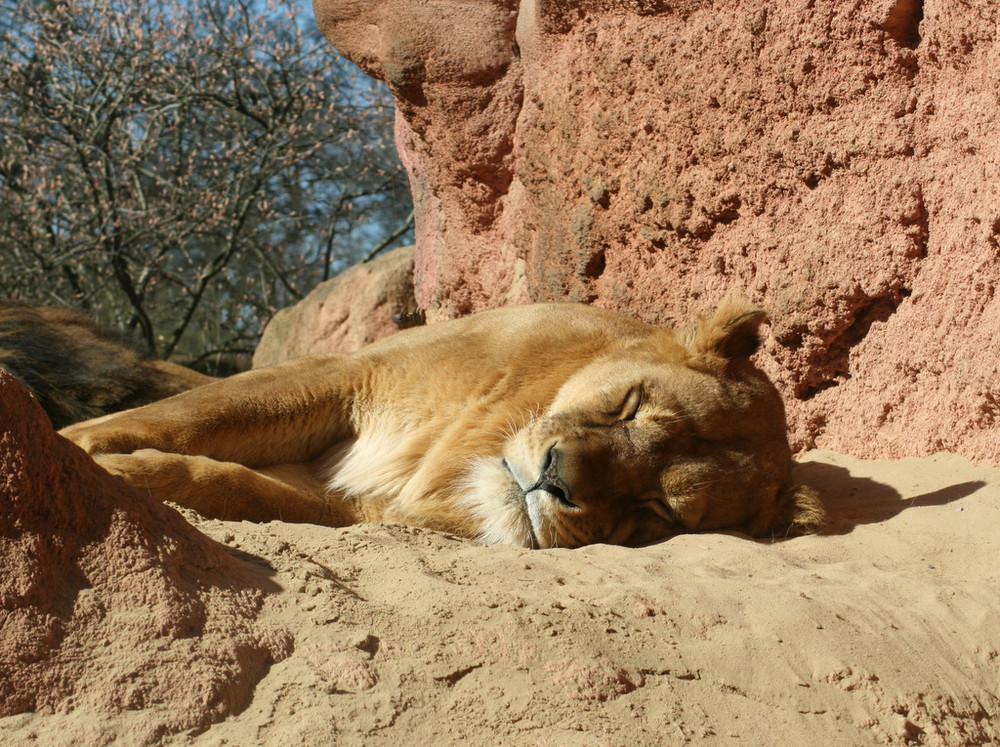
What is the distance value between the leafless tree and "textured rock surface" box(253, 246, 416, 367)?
1.49 m

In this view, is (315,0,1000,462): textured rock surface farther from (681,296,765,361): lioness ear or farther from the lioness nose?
the lioness nose

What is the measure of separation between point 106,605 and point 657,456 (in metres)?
2.22

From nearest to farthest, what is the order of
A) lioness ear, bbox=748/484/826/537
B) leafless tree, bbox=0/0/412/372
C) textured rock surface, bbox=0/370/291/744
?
textured rock surface, bbox=0/370/291/744 → lioness ear, bbox=748/484/826/537 → leafless tree, bbox=0/0/412/372

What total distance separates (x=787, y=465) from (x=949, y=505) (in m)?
0.66

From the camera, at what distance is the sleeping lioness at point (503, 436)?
11.8 ft

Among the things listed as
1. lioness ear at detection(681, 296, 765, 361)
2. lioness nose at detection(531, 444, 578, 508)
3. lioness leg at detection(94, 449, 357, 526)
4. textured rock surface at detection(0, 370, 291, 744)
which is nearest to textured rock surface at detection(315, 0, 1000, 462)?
lioness ear at detection(681, 296, 765, 361)

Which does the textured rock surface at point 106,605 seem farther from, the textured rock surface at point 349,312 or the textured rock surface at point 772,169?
the textured rock surface at point 349,312

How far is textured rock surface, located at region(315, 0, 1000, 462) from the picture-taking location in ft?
13.4

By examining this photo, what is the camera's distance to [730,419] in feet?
12.9

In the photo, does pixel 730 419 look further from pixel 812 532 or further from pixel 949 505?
pixel 949 505

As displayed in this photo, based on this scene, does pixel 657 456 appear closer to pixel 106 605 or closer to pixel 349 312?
pixel 106 605

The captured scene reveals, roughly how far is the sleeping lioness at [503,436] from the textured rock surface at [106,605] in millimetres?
1163

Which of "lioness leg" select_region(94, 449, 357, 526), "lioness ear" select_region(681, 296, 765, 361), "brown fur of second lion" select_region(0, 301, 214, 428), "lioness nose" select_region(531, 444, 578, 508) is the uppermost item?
"brown fur of second lion" select_region(0, 301, 214, 428)

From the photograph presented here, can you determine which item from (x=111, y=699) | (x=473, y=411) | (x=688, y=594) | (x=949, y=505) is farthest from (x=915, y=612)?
(x=111, y=699)
